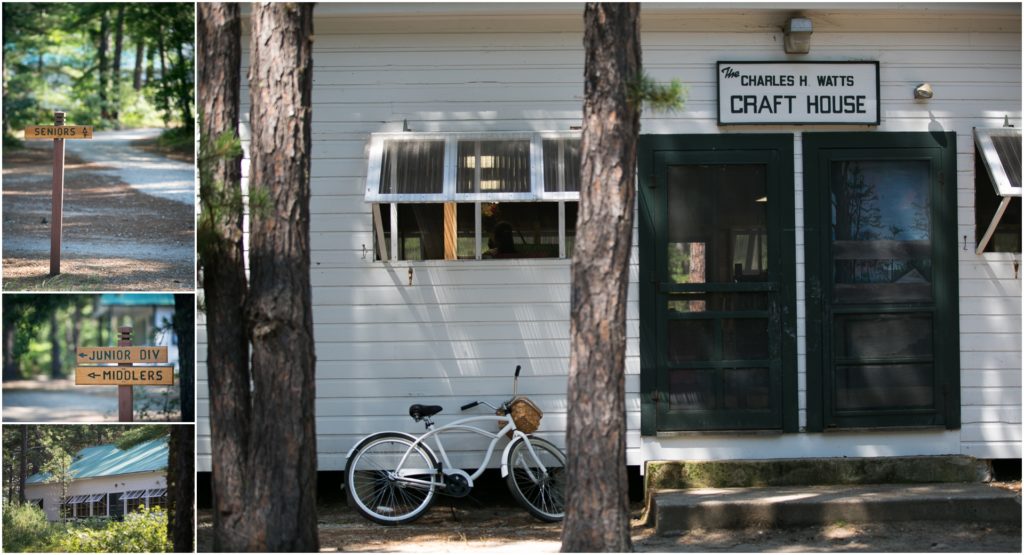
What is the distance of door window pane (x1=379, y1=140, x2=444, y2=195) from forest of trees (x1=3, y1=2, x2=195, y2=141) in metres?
1.41

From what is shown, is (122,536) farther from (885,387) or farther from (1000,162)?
(1000,162)

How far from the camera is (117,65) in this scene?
6898mm

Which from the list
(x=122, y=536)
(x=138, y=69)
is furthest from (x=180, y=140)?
(x=122, y=536)

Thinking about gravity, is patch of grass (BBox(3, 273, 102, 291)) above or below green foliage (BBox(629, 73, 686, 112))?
below

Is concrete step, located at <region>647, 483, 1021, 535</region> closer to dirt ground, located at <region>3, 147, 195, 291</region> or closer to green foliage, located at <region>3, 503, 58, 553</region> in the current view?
dirt ground, located at <region>3, 147, 195, 291</region>

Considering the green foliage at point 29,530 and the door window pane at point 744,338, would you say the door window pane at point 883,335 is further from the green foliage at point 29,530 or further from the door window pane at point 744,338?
the green foliage at point 29,530

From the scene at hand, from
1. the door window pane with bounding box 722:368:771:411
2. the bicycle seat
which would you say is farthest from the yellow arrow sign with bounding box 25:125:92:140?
the door window pane with bounding box 722:368:771:411

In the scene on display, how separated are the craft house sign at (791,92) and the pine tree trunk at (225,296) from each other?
381 cm

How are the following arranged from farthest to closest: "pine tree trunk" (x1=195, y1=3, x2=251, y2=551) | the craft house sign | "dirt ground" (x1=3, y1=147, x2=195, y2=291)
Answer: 1. the craft house sign
2. "dirt ground" (x1=3, y1=147, x2=195, y2=291)
3. "pine tree trunk" (x1=195, y1=3, x2=251, y2=551)

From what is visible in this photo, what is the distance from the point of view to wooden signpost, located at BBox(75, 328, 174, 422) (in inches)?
215

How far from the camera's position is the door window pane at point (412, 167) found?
24.6ft

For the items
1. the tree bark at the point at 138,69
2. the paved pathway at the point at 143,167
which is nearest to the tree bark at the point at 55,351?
the paved pathway at the point at 143,167

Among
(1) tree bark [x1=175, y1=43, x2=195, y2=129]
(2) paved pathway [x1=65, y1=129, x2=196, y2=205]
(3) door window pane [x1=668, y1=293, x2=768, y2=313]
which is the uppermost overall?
(1) tree bark [x1=175, y1=43, x2=195, y2=129]

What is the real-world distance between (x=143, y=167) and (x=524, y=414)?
3095mm
